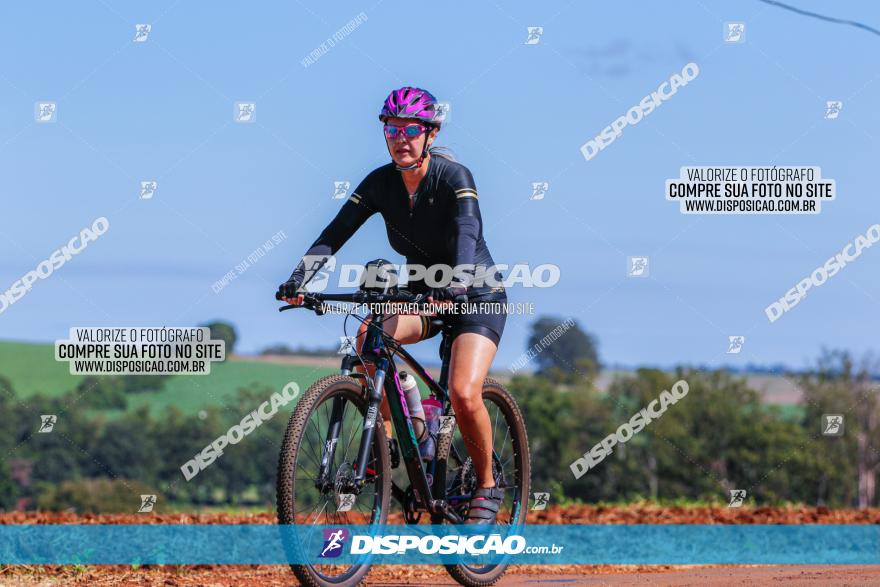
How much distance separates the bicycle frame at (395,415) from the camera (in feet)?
22.7

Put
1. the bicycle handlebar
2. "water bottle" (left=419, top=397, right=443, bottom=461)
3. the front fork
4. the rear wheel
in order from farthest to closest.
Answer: "water bottle" (left=419, top=397, right=443, bottom=461)
the bicycle handlebar
the front fork
the rear wheel

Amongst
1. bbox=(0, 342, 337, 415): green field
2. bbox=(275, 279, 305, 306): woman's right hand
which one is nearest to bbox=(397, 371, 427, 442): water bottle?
bbox=(275, 279, 305, 306): woman's right hand

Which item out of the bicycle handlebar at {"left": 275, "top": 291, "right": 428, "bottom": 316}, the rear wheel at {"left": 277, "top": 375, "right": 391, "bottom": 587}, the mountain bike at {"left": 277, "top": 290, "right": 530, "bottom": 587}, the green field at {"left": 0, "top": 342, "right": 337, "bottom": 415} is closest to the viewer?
the rear wheel at {"left": 277, "top": 375, "right": 391, "bottom": 587}

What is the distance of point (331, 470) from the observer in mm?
6824

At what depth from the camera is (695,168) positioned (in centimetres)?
1490

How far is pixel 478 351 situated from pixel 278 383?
273 feet

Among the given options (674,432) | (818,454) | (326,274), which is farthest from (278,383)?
(326,274)

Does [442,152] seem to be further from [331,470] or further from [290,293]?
[331,470]

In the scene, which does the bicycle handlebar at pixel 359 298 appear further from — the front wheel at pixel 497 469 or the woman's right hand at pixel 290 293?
the front wheel at pixel 497 469

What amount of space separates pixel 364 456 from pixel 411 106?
2.11 meters

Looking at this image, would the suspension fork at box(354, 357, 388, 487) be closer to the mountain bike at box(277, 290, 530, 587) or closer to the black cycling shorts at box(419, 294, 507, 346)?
the mountain bike at box(277, 290, 530, 587)

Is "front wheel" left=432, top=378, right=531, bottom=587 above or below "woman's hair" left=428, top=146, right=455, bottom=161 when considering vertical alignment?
below

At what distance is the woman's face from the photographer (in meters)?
7.52

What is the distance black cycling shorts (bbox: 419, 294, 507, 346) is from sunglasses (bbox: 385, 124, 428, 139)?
1110 millimetres
